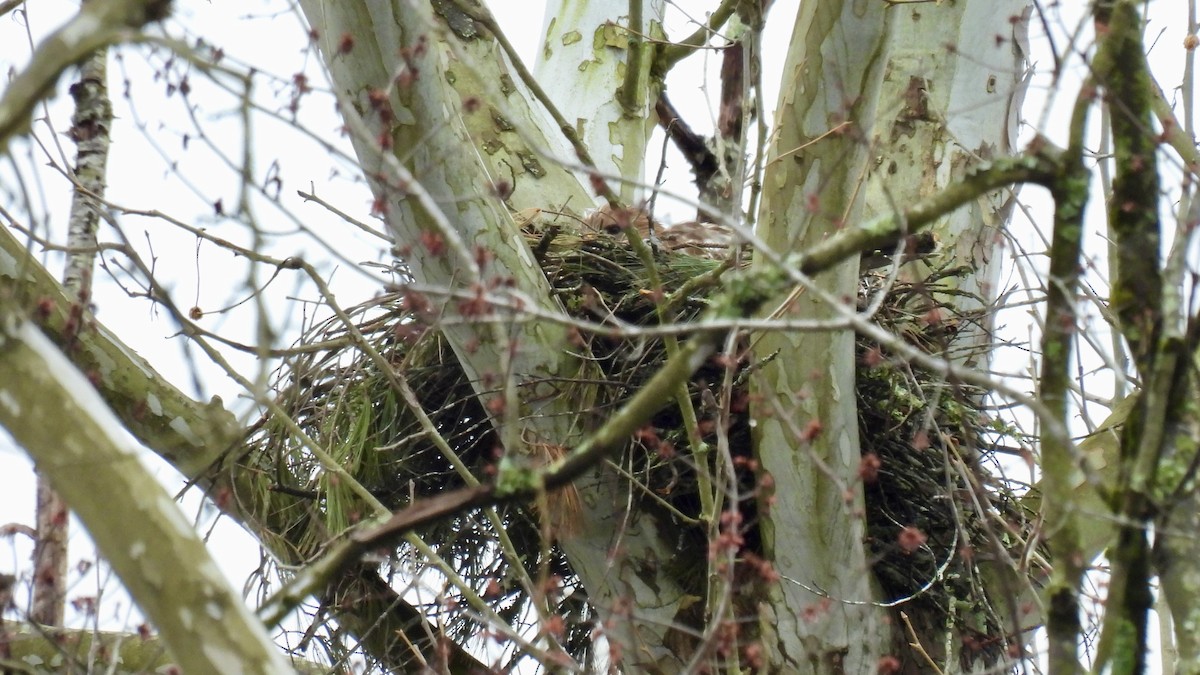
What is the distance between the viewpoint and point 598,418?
11.4ft

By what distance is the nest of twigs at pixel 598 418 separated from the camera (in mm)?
3506

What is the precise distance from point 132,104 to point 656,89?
2.68m

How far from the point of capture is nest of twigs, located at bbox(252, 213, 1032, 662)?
3.51 m

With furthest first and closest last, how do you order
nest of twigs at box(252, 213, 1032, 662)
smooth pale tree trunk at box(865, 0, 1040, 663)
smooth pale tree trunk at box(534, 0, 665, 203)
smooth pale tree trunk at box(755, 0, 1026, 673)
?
smooth pale tree trunk at box(534, 0, 665, 203), smooth pale tree trunk at box(865, 0, 1040, 663), nest of twigs at box(252, 213, 1032, 662), smooth pale tree trunk at box(755, 0, 1026, 673)

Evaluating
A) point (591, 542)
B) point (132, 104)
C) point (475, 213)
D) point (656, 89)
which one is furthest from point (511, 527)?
point (656, 89)

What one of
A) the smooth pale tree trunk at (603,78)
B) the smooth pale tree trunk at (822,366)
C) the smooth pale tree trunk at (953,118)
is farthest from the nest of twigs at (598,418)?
the smooth pale tree trunk at (603,78)

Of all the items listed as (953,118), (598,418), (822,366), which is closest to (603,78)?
(953,118)

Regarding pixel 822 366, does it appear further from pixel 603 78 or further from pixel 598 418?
pixel 603 78

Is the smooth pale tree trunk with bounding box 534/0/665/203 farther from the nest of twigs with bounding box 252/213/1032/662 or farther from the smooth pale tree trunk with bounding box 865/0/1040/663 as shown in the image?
the nest of twigs with bounding box 252/213/1032/662

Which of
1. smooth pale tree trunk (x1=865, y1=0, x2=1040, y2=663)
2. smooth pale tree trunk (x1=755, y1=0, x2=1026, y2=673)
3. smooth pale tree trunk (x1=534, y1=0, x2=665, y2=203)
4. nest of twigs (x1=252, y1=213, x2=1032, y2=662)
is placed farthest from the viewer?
smooth pale tree trunk (x1=534, y1=0, x2=665, y2=203)

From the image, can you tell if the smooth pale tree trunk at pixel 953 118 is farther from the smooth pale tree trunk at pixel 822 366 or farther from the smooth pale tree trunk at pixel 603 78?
the smooth pale tree trunk at pixel 822 366

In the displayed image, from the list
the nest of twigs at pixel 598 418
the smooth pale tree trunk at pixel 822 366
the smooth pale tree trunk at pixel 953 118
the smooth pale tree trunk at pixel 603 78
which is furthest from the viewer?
the smooth pale tree trunk at pixel 603 78

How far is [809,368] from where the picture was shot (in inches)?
125

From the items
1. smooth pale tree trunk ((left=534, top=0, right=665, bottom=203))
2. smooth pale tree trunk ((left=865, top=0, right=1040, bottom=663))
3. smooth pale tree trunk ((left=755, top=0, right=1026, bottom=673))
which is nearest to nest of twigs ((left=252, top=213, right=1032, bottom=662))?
smooth pale tree trunk ((left=755, top=0, right=1026, bottom=673))
